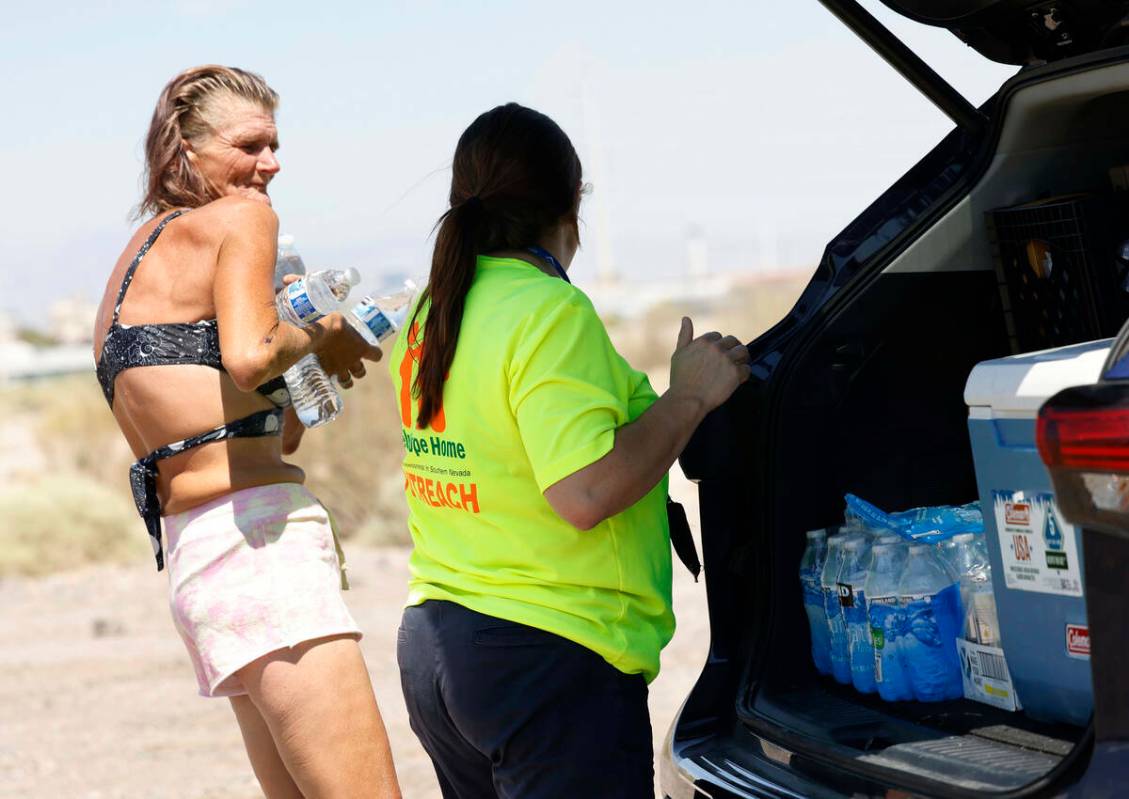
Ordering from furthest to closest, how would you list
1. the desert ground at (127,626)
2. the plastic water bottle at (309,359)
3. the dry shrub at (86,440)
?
1. the dry shrub at (86,440)
2. the desert ground at (127,626)
3. the plastic water bottle at (309,359)

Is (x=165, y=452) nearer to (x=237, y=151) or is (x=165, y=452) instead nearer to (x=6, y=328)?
(x=237, y=151)

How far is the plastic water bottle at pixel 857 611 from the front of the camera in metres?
2.78

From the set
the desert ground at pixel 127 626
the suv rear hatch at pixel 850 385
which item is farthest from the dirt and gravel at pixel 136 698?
the suv rear hatch at pixel 850 385

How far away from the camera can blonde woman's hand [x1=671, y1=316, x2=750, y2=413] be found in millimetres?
2551

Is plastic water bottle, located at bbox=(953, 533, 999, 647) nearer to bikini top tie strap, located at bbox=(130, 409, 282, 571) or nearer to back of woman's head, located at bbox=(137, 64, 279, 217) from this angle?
bikini top tie strap, located at bbox=(130, 409, 282, 571)

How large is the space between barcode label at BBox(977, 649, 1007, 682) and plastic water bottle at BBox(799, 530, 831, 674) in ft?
1.09

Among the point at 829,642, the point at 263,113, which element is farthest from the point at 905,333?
the point at 263,113

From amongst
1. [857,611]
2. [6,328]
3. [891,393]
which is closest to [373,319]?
[891,393]

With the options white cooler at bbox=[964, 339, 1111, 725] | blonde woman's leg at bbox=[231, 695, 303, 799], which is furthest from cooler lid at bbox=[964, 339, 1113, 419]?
blonde woman's leg at bbox=[231, 695, 303, 799]

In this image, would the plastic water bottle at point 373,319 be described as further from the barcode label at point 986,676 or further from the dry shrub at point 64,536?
the dry shrub at point 64,536

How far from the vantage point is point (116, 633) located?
8.77 metres

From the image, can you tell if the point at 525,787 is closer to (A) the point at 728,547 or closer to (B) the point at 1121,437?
(A) the point at 728,547

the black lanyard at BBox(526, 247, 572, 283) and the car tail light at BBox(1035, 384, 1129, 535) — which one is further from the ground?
the black lanyard at BBox(526, 247, 572, 283)

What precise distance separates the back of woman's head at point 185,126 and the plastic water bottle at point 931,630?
1.71 metres
